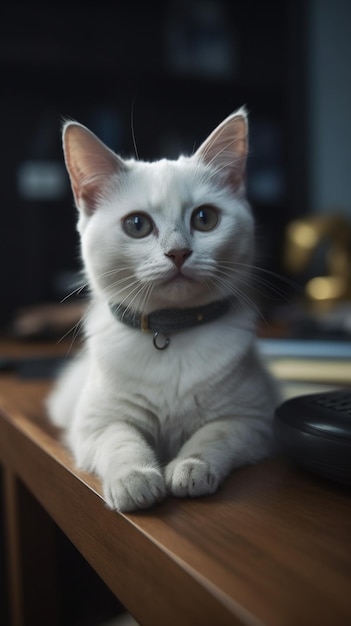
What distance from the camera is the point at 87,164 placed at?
0.69 m

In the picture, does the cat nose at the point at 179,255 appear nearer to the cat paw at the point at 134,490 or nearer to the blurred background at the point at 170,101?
the cat paw at the point at 134,490

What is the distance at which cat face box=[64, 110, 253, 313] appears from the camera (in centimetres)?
63

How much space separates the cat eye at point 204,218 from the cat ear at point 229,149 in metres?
0.07

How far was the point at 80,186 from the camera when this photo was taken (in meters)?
0.71

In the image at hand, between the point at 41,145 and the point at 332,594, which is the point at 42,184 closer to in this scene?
the point at 41,145

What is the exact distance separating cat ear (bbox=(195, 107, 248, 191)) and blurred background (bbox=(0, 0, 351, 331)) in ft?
4.64

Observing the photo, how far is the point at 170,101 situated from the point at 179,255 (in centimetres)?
218

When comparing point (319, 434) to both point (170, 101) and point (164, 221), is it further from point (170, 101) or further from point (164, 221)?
point (170, 101)

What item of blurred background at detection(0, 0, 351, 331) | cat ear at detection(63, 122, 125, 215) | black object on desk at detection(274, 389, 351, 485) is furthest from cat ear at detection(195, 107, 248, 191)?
blurred background at detection(0, 0, 351, 331)

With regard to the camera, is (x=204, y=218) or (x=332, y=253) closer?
(x=204, y=218)

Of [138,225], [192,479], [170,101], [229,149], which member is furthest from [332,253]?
[192,479]

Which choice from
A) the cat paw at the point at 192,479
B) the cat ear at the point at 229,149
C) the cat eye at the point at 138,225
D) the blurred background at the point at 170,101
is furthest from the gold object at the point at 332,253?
the cat paw at the point at 192,479

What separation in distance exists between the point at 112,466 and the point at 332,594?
0.83 ft

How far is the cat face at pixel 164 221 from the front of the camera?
24.7 inches
